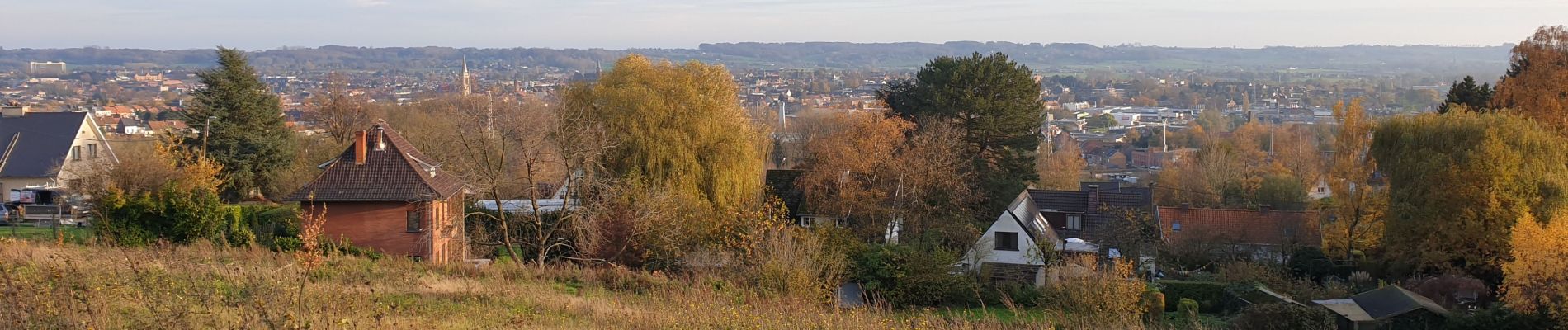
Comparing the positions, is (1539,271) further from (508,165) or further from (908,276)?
(508,165)

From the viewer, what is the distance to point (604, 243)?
922 inches

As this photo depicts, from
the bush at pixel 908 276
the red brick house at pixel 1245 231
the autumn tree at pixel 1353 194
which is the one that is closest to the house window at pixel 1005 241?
the red brick house at pixel 1245 231

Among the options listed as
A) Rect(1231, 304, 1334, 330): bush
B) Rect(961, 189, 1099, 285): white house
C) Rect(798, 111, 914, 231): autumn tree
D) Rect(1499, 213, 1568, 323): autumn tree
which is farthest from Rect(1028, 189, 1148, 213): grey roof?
Rect(1231, 304, 1334, 330): bush

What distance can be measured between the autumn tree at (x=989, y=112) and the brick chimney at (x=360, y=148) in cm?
1760

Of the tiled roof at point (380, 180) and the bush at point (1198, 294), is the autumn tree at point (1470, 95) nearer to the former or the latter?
the bush at point (1198, 294)

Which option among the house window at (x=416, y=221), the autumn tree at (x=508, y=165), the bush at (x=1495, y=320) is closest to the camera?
the bush at (x=1495, y=320)

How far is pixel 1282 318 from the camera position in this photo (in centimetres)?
1891

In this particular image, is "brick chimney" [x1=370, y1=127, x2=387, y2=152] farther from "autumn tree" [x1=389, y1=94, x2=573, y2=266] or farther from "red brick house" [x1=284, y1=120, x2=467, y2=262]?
"autumn tree" [x1=389, y1=94, x2=573, y2=266]

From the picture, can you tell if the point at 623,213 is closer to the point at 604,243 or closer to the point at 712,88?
the point at 604,243

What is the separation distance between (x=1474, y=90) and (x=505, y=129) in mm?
27200

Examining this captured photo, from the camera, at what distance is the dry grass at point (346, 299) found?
7.76 meters

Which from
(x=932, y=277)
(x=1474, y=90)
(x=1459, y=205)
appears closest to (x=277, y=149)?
(x=932, y=277)

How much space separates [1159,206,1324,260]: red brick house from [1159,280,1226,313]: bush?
6.25 metres

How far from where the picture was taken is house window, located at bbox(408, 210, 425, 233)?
74.4ft
